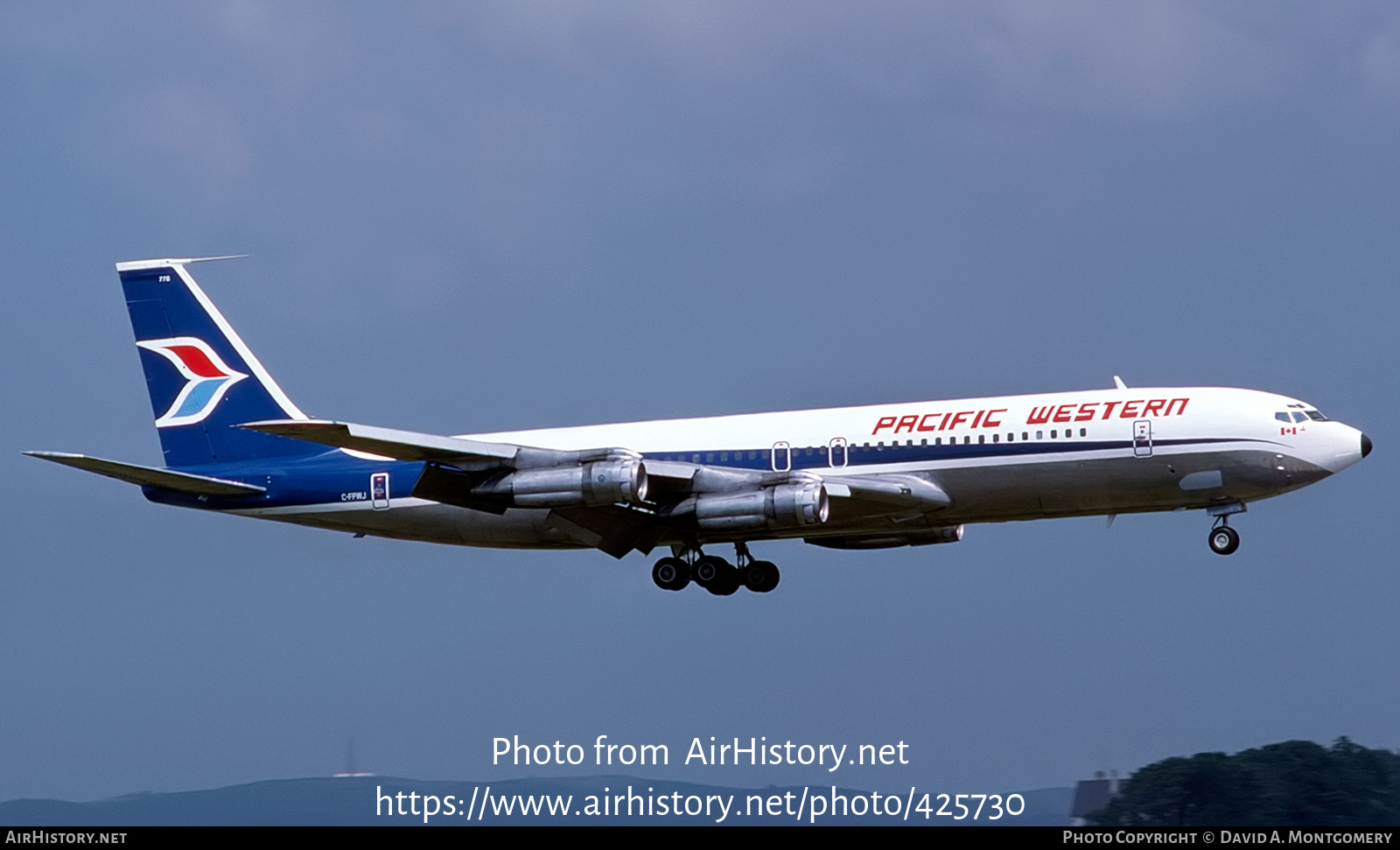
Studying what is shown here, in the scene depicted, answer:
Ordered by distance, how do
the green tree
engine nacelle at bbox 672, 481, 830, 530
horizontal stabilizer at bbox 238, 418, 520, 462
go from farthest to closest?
the green tree, engine nacelle at bbox 672, 481, 830, 530, horizontal stabilizer at bbox 238, 418, 520, 462

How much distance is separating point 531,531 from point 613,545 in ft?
8.08

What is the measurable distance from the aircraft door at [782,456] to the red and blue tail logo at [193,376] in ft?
57.0

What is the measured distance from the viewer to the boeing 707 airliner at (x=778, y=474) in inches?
1923

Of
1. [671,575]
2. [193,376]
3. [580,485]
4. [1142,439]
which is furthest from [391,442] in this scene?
[1142,439]

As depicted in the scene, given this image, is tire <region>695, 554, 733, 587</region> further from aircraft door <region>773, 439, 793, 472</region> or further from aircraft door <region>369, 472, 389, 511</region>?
aircraft door <region>369, 472, 389, 511</region>

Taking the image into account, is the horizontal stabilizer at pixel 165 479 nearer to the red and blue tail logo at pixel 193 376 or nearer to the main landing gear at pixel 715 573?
the red and blue tail logo at pixel 193 376

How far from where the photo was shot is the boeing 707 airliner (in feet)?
160

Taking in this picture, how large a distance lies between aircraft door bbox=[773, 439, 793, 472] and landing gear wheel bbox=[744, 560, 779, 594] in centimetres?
458

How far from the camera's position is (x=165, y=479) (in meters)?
53.3

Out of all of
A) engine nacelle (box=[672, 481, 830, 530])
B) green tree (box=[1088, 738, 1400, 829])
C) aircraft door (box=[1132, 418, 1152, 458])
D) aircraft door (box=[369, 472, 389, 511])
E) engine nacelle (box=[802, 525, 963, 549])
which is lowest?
green tree (box=[1088, 738, 1400, 829])

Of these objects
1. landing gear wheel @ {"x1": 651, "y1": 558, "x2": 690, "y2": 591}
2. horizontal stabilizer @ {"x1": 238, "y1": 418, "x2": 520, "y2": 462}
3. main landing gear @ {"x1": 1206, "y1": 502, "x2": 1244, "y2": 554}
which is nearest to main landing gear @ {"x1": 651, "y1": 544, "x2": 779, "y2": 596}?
landing gear wheel @ {"x1": 651, "y1": 558, "x2": 690, "y2": 591}
